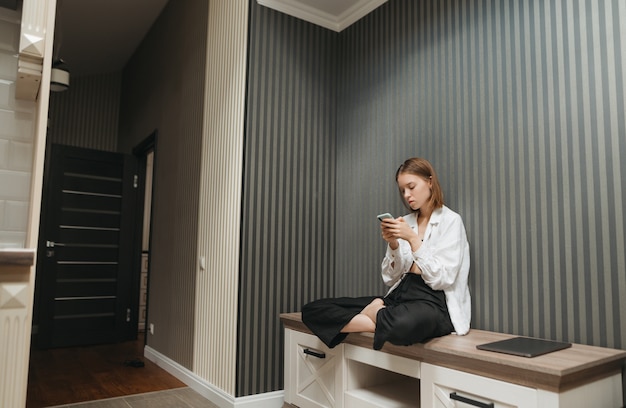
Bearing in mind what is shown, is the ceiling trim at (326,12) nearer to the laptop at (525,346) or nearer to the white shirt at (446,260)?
the white shirt at (446,260)

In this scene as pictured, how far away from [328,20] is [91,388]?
295 cm

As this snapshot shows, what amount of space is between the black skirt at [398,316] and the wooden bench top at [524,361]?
0.06 m

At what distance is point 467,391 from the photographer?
162 cm

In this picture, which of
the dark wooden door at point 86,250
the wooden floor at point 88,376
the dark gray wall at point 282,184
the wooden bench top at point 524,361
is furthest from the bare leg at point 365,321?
the dark wooden door at point 86,250

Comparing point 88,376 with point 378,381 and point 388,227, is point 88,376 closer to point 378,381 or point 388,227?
point 378,381

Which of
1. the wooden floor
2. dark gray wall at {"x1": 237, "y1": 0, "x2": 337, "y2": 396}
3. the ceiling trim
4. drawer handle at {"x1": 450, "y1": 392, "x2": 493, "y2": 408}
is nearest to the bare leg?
drawer handle at {"x1": 450, "y1": 392, "x2": 493, "y2": 408}

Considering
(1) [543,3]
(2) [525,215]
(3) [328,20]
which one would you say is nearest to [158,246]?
(3) [328,20]

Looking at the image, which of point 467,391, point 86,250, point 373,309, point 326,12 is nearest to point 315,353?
point 373,309

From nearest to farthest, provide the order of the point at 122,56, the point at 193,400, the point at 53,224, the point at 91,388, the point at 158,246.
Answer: the point at 193,400, the point at 91,388, the point at 158,246, the point at 53,224, the point at 122,56

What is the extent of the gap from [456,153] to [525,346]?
1017 mm

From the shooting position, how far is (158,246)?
13.5ft

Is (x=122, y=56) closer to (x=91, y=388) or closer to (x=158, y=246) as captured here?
(x=158, y=246)

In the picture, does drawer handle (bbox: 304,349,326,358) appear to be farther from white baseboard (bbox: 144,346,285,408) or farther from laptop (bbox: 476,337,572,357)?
laptop (bbox: 476,337,572,357)

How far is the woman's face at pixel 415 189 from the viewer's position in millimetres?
2215
